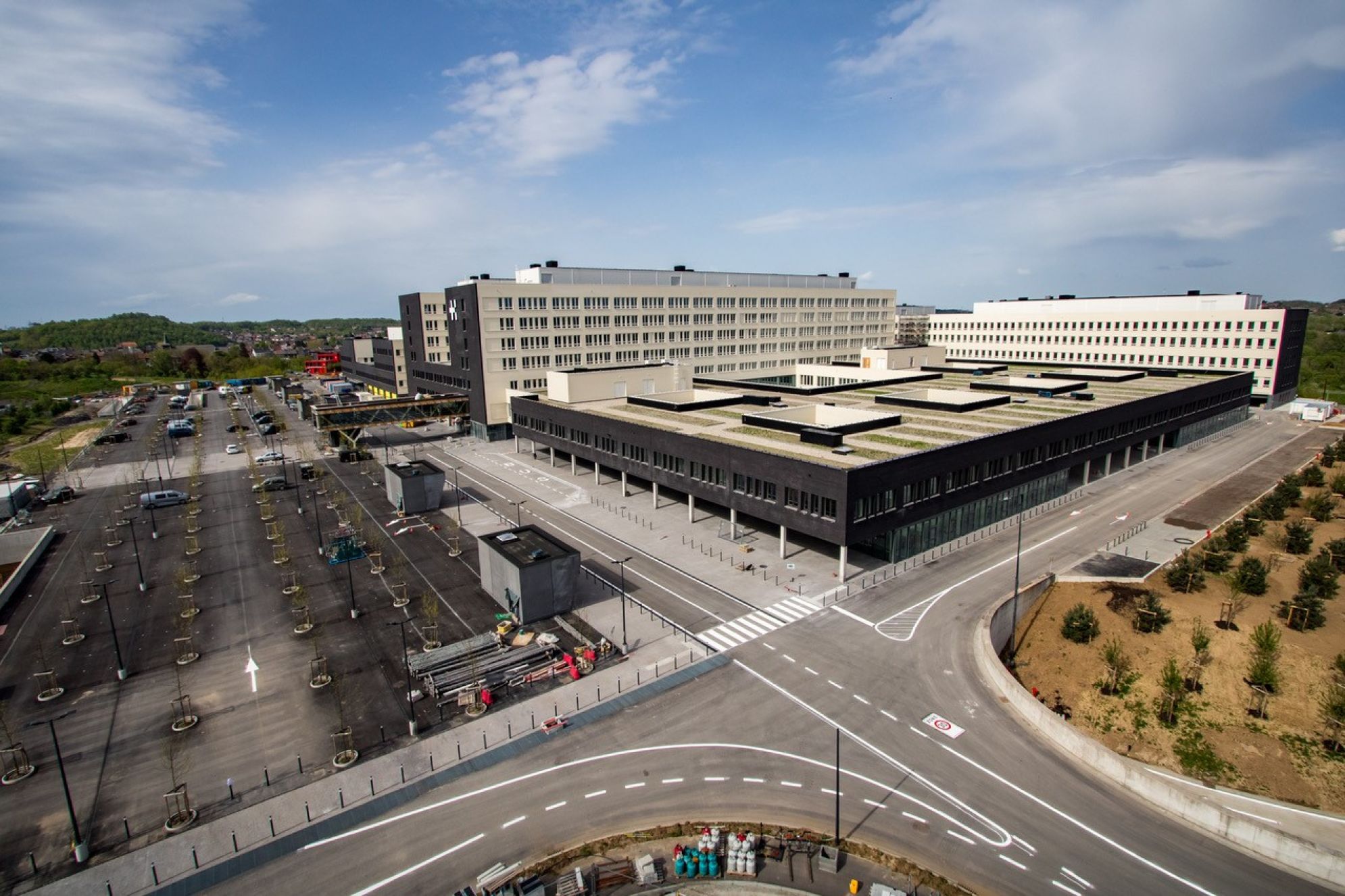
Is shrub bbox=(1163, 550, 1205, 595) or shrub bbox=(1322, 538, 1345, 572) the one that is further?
shrub bbox=(1322, 538, 1345, 572)

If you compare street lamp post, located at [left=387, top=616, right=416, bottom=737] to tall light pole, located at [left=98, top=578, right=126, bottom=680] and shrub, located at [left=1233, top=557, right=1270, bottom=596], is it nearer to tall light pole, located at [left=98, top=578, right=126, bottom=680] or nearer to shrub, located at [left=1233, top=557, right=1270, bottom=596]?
tall light pole, located at [left=98, top=578, right=126, bottom=680]

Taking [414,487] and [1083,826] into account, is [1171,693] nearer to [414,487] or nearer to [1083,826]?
[1083,826]

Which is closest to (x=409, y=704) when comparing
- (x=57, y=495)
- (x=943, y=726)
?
(x=943, y=726)

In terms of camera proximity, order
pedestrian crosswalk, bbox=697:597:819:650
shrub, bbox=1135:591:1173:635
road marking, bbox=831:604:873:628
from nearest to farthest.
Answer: pedestrian crosswalk, bbox=697:597:819:650 < road marking, bbox=831:604:873:628 < shrub, bbox=1135:591:1173:635

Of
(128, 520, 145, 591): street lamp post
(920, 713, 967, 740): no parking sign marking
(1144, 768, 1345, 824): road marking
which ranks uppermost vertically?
(128, 520, 145, 591): street lamp post

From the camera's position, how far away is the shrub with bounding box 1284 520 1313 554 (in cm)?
5088

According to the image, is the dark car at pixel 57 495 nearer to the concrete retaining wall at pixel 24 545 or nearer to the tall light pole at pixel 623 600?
the concrete retaining wall at pixel 24 545

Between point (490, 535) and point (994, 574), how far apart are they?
3789 centimetres

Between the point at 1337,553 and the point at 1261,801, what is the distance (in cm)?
3380

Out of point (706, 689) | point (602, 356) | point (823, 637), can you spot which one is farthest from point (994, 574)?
point (602, 356)

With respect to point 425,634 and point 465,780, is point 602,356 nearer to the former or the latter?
point 425,634

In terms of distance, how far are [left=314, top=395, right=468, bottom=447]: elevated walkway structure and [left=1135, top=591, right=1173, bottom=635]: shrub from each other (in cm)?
9352

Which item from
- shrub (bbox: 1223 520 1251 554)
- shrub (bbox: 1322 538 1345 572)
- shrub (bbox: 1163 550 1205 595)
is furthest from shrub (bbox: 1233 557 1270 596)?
shrub (bbox: 1322 538 1345 572)

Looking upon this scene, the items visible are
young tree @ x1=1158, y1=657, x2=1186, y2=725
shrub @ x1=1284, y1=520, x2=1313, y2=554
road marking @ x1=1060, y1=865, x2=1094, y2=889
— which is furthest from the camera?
shrub @ x1=1284, y1=520, x2=1313, y2=554
